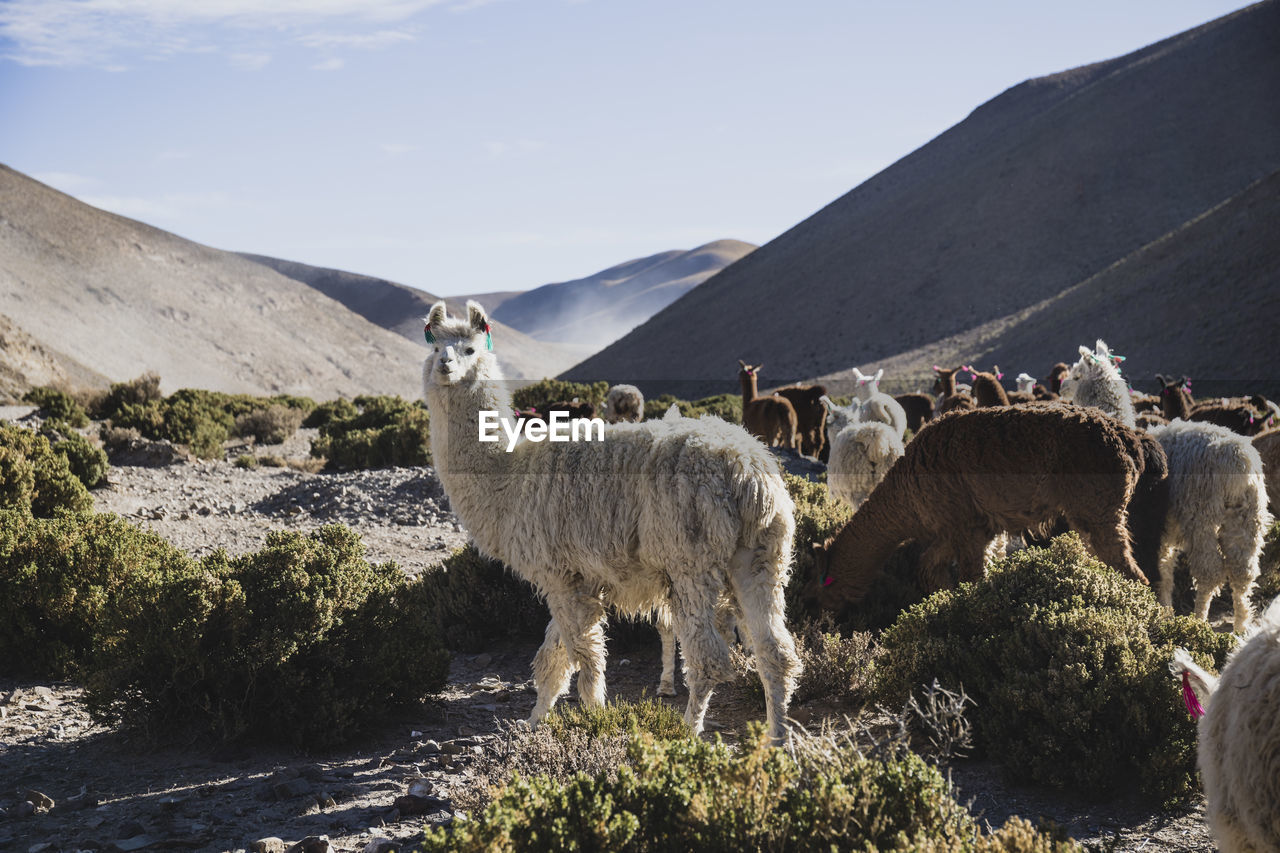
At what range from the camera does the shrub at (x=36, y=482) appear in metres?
8.70

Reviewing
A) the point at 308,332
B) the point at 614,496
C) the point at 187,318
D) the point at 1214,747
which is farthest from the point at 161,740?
the point at 308,332

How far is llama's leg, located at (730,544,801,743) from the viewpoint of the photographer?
4.73m

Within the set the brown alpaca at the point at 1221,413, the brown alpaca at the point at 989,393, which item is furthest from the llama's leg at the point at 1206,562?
the brown alpaca at the point at 989,393

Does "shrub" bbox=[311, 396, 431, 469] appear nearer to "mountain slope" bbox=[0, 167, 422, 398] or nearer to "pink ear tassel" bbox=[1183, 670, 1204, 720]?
"pink ear tassel" bbox=[1183, 670, 1204, 720]

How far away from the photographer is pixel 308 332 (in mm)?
71125

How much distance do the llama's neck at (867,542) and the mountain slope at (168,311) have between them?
52304mm

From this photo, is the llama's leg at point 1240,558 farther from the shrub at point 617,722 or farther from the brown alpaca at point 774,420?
the brown alpaca at point 774,420

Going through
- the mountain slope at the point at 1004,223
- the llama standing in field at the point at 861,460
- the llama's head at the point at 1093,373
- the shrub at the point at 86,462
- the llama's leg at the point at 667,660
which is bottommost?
the llama's leg at the point at 667,660

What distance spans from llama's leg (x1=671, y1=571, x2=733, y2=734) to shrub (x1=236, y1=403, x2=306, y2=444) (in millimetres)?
19416

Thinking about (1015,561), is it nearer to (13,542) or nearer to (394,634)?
(394,634)

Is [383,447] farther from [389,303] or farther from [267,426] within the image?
[389,303]

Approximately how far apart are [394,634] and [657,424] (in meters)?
2.10

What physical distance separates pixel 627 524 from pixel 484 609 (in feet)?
10.3

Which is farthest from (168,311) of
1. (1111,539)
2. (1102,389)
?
(1111,539)
